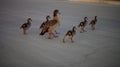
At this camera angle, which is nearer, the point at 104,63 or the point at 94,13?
the point at 104,63

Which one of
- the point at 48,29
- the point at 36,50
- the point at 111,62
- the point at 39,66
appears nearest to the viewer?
the point at 39,66

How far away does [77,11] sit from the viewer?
11625 mm

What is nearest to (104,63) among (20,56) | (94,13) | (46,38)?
(20,56)

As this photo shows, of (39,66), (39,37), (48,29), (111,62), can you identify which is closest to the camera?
(39,66)

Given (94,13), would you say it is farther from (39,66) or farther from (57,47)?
(39,66)

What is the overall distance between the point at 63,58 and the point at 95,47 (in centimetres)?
119

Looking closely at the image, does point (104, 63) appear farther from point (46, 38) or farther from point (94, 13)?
point (94, 13)

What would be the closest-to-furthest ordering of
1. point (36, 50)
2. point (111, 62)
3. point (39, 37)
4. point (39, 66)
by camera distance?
point (39, 66) → point (111, 62) → point (36, 50) → point (39, 37)

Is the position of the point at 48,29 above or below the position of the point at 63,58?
above

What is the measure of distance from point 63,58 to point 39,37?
1.81 meters

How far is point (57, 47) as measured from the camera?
585 centimetres

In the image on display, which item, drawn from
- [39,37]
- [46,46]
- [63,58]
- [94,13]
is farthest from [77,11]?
[63,58]

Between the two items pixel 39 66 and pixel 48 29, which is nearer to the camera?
pixel 39 66

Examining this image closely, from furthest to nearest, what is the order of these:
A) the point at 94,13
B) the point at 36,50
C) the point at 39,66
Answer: the point at 94,13, the point at 36,50, the point at 39,66
